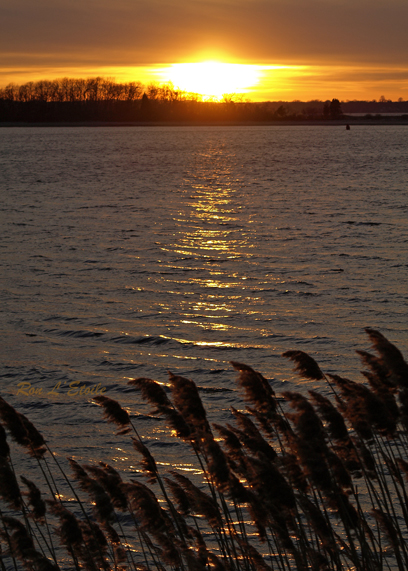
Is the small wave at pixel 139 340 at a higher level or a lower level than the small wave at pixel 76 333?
lower

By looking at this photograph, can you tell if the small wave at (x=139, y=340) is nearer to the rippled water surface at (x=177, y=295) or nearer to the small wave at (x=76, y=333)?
the rippled water surface at (x=177, y=295)

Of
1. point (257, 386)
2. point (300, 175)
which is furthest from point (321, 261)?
point (300, 175)

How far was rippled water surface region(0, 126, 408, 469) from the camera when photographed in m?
12.7

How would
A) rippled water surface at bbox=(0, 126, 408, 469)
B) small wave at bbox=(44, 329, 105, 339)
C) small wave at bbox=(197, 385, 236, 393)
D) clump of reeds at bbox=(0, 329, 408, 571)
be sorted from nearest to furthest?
clump of reeds at bbox=(0, 329, 408, 571) → small wave at bbox=(197, 385, 236, 393) → rippled water surface at bbox=(0, 126, 408, 469) → small wave at bbox=(44, 329, 105, 339)

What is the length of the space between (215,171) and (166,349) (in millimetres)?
65902

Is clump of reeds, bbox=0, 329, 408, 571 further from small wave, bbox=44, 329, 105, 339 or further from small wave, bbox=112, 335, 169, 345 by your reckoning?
small wave, bbox=44, 329, 105, 339

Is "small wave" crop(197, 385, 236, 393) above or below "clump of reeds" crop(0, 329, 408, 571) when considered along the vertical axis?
below

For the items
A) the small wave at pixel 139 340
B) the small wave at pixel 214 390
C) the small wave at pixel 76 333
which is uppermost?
the small wave at pixel 76 333

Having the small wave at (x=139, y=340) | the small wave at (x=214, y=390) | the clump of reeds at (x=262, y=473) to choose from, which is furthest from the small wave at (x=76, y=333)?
the clump of reeds at (x=262, y=473)

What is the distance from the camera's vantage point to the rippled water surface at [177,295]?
12727 mm

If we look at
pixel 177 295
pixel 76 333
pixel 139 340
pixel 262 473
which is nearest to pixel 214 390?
pixel 139 340

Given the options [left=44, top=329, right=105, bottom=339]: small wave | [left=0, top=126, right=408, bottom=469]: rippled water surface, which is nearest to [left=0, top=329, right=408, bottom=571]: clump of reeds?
[left=0, top=126, right=408, bottom=469]: rippled water surface

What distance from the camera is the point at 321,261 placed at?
24.6 meters

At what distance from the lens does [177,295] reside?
19562 mm
